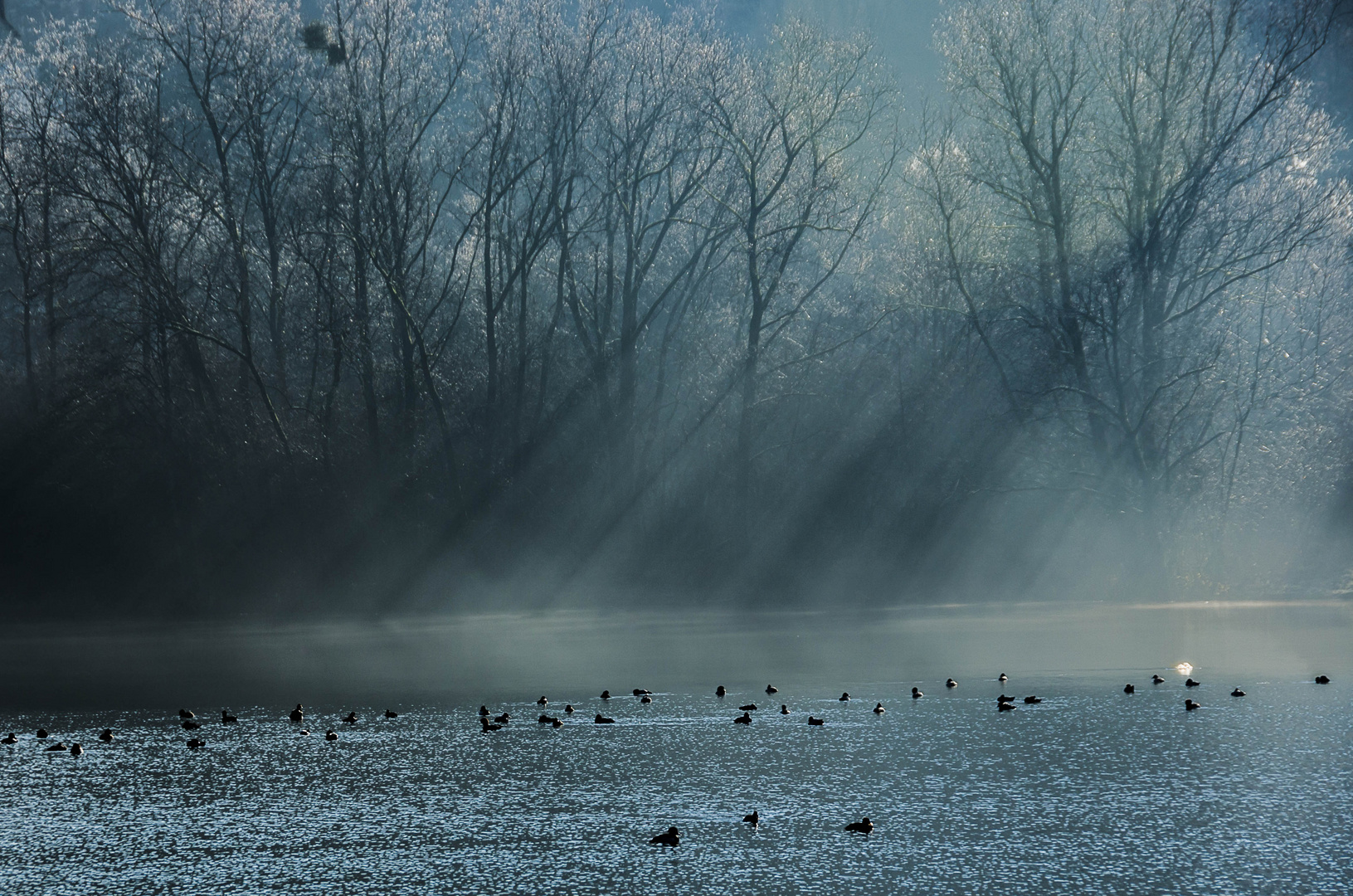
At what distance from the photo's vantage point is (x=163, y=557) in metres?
23.1

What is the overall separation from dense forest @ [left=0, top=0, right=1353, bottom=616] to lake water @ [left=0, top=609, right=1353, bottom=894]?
13.2 meters

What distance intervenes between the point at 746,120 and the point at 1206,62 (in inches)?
343

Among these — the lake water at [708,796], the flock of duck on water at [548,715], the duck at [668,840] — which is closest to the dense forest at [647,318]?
the flock of duck on water at [548,715]

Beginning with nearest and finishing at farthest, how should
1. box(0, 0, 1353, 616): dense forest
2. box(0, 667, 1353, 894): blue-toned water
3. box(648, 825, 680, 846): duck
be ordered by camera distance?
box(0, 667, 1353, 894): blue-toned water, box(648, 825, 680, 846): duck, box(0, 0, 1353, 616): dense forest

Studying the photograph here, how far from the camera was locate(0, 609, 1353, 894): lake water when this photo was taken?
17.8 ft

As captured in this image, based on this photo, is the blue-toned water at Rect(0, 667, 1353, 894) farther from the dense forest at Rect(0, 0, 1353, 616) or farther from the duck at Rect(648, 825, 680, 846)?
the dense forest at Rect(0, 0, 1353, 616)

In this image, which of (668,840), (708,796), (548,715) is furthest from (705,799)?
(548,715)

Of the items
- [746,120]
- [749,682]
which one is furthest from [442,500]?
[749,682]

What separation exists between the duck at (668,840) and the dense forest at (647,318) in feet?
→ 54.5

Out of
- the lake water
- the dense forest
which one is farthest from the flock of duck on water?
the dense forest

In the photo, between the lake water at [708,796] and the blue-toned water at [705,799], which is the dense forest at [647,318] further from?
the blue-toned water at [705,799]

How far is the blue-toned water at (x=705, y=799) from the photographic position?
17.8ft

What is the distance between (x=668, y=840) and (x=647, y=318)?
2020cm

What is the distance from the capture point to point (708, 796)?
6.85 meters
